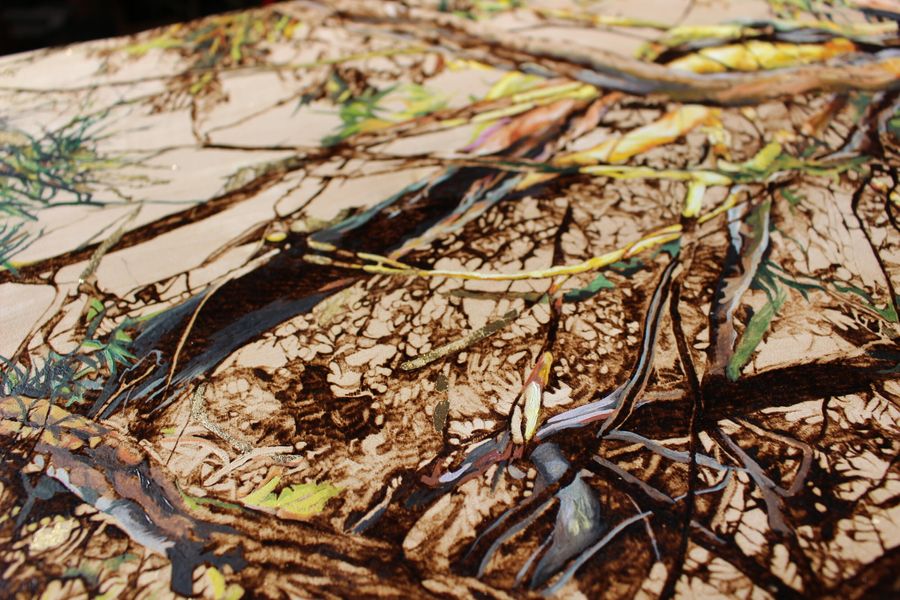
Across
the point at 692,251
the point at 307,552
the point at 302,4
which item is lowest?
the point at 307,552

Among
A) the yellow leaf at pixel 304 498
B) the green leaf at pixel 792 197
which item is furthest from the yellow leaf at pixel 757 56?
the yellow leaf at pixel 304 498

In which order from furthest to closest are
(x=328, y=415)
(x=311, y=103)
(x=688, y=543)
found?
(x=311, y=103)
(x=328, y=415)
(x=688, y=543)

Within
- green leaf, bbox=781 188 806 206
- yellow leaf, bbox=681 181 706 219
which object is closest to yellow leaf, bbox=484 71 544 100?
yellow leaf, bbox=681 181 706 219

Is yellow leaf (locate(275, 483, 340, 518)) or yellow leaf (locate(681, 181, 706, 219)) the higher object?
yellow leaf (locate(681, 181, 706, 219))

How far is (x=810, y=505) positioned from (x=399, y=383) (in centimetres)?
46

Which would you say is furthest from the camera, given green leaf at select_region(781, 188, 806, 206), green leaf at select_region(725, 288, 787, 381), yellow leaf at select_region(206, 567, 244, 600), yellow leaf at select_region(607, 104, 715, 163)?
yellow leaf at select_region(607, 104, 715, 163)

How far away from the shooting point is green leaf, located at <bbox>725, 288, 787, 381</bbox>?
825 millimetres

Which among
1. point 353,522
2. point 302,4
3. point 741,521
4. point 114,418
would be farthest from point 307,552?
point 302,4

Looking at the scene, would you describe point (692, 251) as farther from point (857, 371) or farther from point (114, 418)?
point (114, 418)

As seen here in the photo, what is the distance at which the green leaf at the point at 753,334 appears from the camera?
83cm

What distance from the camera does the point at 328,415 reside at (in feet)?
2.64

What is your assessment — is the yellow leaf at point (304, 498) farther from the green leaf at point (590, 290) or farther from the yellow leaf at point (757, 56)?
the yellow leaf at point (757, 56)

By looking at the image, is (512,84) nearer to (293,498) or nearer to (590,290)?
(590,290)

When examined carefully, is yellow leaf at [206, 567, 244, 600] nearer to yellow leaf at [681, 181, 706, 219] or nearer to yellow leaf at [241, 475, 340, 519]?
yellow leaf at [241, 475, 340, 519]
